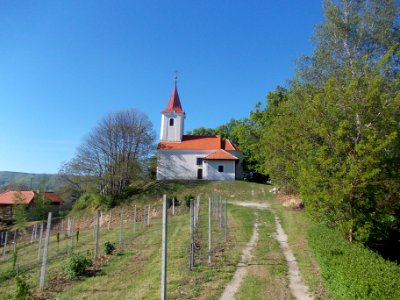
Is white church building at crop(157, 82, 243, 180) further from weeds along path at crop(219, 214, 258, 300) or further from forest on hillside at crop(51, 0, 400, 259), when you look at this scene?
weeds along path at crop(219, 214, 258, 300)

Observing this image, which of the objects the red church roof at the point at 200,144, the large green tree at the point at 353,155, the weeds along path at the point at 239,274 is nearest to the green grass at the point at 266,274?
the weeds along path at the point at 239,274

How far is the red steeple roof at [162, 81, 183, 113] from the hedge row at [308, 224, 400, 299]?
44085 mm

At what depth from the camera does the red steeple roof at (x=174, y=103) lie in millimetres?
52844

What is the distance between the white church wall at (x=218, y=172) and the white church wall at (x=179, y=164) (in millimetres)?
1697

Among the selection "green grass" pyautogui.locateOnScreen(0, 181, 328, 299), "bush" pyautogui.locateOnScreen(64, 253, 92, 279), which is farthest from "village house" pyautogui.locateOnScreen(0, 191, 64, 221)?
"bush" pyautogui.locateOnScreen(64, 253, 92, 279)

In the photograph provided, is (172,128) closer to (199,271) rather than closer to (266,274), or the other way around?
(199,271)

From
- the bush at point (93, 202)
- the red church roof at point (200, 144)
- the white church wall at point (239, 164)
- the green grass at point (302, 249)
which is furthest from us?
the red church roof at point (200, 144)

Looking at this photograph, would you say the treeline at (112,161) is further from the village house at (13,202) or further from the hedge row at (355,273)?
the hedge row at (355,273)

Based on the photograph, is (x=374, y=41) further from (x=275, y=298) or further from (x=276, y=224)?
(x=275, y=298)

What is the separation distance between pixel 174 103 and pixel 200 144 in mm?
8330

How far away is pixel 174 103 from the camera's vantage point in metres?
53.8

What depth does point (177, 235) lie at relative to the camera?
17922 millimetres

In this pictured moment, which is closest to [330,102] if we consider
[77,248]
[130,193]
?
[77,248]

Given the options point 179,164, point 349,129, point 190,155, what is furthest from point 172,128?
point 349,129
